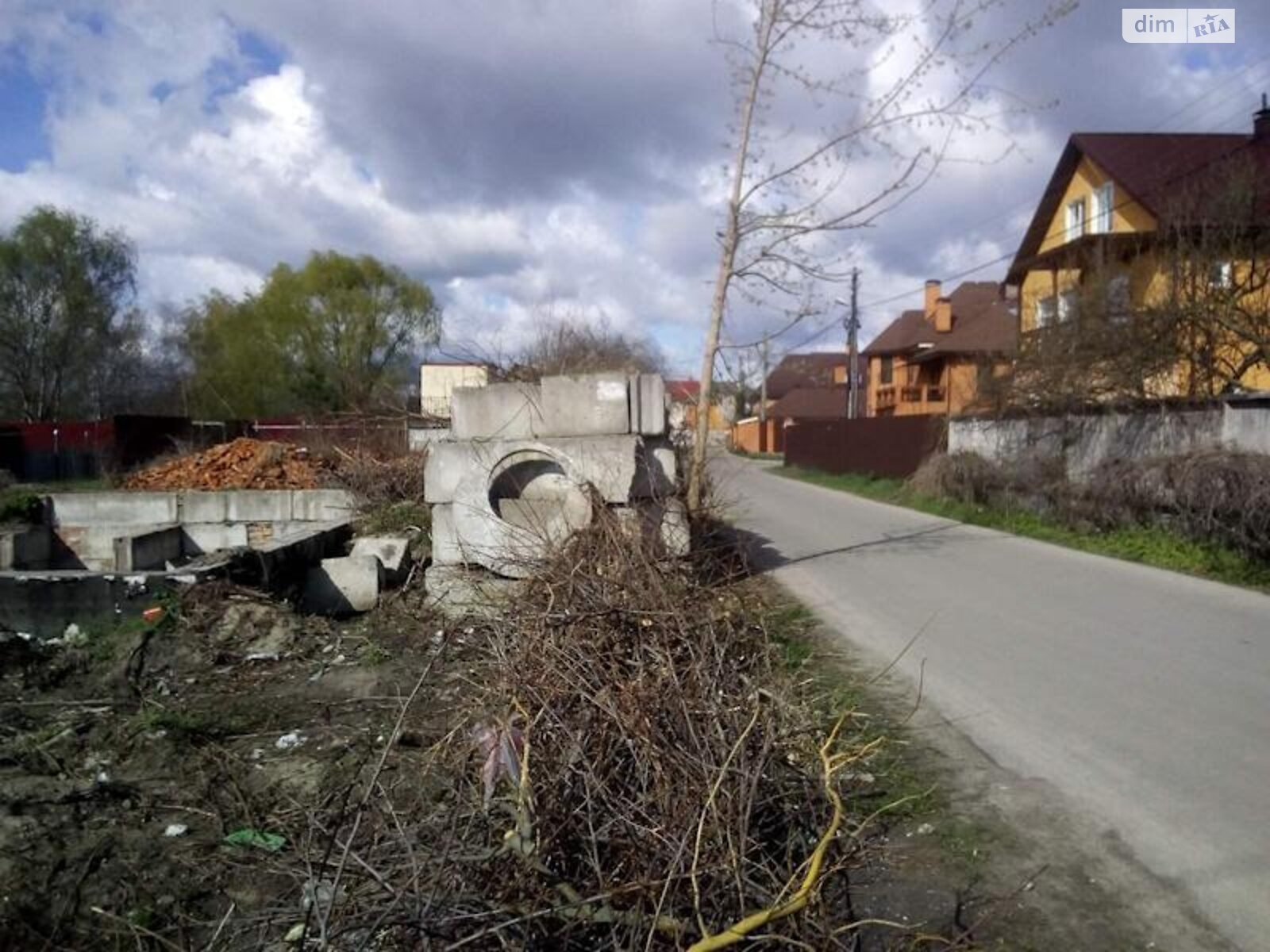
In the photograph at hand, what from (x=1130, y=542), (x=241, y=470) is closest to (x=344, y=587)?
(x=241, y=470)

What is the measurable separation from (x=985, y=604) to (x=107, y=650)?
26.2ft

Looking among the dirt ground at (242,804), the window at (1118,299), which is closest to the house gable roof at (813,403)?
the window at (1118,299)

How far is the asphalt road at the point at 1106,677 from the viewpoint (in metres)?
4.38

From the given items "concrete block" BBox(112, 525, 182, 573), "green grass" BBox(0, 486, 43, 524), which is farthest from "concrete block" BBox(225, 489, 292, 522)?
"green grass" BBox(0, 486, 43, 524)

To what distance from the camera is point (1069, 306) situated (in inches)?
690

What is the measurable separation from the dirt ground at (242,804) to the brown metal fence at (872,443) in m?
18.4

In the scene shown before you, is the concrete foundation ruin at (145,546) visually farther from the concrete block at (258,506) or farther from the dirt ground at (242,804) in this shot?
the dirt ground at (242,804)

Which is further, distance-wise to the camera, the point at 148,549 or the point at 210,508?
the point at 210,508

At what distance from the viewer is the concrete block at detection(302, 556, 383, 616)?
11078 mm

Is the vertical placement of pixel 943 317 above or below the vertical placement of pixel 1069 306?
above

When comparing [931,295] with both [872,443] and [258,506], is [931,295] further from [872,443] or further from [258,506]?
[258,506]

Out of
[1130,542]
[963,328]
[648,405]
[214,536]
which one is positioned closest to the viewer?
[648,405]

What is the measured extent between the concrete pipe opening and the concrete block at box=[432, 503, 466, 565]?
52 cm

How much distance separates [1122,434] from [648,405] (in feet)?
29.7
